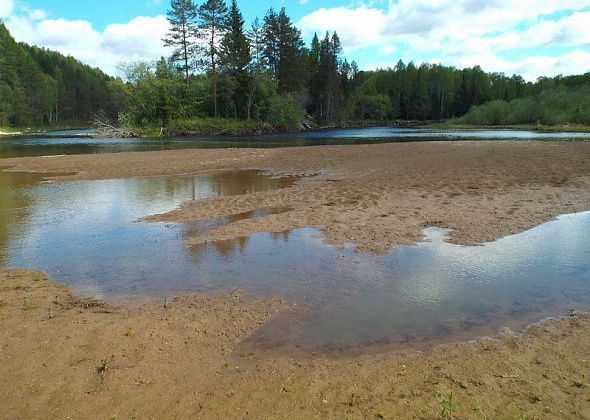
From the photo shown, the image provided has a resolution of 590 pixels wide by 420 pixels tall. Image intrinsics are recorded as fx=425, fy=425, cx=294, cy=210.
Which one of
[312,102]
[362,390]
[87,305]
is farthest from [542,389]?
[312,102]

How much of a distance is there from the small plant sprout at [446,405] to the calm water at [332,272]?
1.15 m

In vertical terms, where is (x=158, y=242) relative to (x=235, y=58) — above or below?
below

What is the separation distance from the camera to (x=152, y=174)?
63.0 ft

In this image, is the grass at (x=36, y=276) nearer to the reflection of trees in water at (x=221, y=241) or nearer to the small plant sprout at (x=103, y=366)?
the reflection of trees in water at (x=221, y=241)

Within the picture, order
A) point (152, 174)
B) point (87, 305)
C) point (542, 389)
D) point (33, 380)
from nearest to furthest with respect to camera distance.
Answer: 1. point (542, 389)
2. point (33, 380)
3. point (87, 305)
4. point (152, 174)

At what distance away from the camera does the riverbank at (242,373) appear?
3.72 meters

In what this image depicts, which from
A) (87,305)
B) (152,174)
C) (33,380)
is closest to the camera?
(33,380)

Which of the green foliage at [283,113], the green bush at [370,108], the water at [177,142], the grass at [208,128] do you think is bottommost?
the water at [177,142]

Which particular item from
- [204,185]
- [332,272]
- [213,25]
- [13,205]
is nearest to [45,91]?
[213,25]

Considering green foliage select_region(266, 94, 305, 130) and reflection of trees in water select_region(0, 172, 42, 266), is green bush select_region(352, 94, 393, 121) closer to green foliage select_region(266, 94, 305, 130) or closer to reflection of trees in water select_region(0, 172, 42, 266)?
green foliage select_region(266, 94, 305, 130)

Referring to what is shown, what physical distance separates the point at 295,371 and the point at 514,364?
2252 millimetres

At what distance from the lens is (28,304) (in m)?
5.93

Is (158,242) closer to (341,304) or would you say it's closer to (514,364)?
(341,304)

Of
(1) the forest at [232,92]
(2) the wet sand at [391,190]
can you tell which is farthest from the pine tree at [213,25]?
(2) the wet sand at [391,190]
